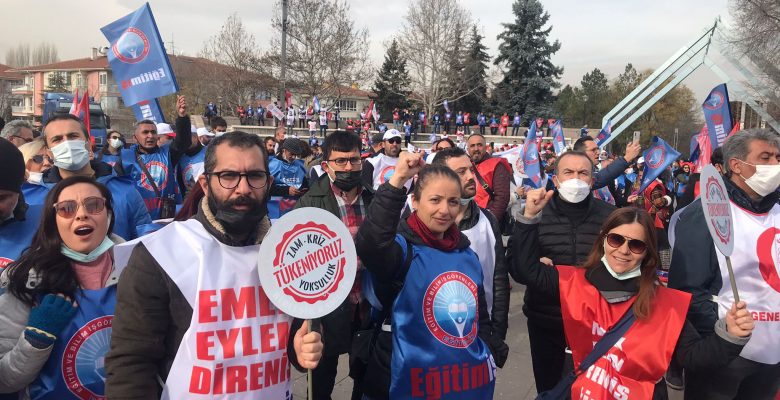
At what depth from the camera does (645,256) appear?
8.66 feet

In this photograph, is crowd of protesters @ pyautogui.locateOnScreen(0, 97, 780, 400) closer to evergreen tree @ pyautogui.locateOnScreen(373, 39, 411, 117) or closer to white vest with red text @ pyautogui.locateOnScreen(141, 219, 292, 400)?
white vest with red text @ pyautogui.locateOnScreen(141, 219, 292, 400)

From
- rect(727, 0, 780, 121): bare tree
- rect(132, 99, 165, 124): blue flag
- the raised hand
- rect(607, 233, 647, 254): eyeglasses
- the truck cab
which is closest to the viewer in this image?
rect(607, 233, 647, 254): eyeglasses

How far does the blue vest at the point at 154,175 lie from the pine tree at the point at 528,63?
4155 cm

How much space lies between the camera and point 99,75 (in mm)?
69062

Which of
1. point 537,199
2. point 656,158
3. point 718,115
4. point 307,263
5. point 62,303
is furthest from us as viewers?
point 656,158

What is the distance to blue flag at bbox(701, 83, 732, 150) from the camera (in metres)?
7.04

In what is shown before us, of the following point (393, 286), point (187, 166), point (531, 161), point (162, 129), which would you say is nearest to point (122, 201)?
point (393, 286)

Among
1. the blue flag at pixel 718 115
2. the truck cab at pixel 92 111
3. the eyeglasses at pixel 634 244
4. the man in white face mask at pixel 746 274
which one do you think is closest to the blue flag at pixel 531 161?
the blue flag at pixel 718 115

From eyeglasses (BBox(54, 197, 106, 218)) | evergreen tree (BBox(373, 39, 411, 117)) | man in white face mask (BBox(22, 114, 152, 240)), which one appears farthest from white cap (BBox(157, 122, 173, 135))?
evergreen tree (BBox(373, 39, 411, 117))

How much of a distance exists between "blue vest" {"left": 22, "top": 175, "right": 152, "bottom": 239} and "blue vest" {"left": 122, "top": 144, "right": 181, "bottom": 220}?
180cm

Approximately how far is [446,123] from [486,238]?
34542 mm

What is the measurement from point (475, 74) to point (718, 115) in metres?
40.5

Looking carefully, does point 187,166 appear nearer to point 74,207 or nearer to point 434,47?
point 74,207

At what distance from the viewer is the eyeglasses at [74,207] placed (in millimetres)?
2334
